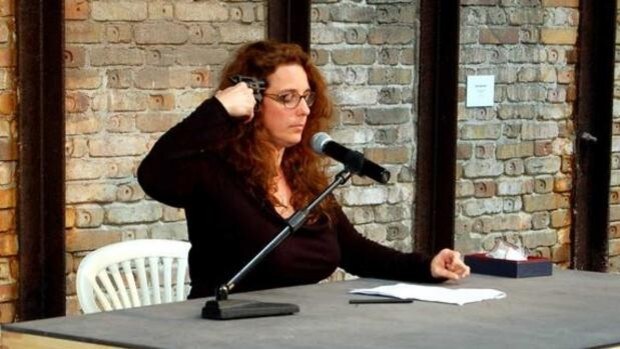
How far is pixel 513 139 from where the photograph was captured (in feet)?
25.7

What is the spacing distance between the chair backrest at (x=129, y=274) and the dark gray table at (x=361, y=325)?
74 centimetres

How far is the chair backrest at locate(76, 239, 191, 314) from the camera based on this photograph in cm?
525

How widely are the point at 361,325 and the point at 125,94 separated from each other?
220cm

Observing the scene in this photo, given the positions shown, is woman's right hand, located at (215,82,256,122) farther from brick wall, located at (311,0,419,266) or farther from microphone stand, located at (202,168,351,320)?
brick wall, located at (311,0,419,266)

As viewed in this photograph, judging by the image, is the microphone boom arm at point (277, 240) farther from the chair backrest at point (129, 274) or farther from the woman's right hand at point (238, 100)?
the chair backrest at point (129, 274)

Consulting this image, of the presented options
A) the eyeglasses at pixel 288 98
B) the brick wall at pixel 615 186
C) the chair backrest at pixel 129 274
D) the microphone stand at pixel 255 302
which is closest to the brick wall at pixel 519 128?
the brick wall at pixel 615 186

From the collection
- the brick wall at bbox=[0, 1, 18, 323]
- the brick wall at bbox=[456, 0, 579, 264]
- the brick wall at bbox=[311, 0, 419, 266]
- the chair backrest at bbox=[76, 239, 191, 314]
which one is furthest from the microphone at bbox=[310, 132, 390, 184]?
the brick wall at bbox=[456, 0, 579, 264]

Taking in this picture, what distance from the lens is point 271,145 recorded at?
509 cm

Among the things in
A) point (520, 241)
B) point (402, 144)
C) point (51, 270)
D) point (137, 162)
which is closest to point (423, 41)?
point (402, 144)

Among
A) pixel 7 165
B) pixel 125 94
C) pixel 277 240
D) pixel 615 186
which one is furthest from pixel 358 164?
pixel 615 186

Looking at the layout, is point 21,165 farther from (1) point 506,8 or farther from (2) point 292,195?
(1) point 506,8

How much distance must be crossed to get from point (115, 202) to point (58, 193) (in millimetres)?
280

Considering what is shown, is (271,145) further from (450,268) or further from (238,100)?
(450,268)

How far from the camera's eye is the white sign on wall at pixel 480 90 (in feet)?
25.0
